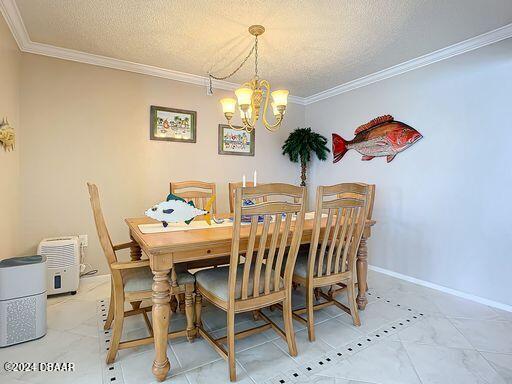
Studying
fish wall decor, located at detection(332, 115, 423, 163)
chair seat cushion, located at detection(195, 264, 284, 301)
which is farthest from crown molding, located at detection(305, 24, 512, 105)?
chair seat cushion, located at detection(195, 264, 284, 301)

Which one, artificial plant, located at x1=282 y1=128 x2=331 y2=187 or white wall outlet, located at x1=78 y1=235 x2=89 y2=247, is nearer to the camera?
white wall outlet, located at x1=78 y1=235 x2=89 y2=247

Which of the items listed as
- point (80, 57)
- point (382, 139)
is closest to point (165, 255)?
point (80, 57)

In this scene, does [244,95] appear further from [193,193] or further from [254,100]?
[193,193]

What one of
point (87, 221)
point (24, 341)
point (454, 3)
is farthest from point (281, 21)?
point (24, 341)

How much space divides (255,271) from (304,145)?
276 centimetres

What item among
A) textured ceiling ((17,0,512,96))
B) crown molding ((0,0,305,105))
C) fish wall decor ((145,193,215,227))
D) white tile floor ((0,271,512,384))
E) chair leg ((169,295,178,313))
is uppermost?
textured ceiling ((17,0,512,96))

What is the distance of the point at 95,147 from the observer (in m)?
3.08

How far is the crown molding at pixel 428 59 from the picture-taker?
8.21 ft

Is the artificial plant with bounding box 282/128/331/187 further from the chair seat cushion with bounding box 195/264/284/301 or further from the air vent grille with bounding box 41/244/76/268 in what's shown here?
the air vent grille with bounding box 41/244/76/268

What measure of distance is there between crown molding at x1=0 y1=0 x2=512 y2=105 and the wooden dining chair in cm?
186

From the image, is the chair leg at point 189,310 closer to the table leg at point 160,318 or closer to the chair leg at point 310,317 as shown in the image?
the table leg at point 160,318

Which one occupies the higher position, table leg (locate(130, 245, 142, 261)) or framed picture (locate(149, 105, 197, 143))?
framed picture (locate(149, 105, 197, 143))

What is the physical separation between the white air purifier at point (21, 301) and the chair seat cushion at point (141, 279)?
623 mm

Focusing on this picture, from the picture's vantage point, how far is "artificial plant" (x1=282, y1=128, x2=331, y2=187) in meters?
4.12
